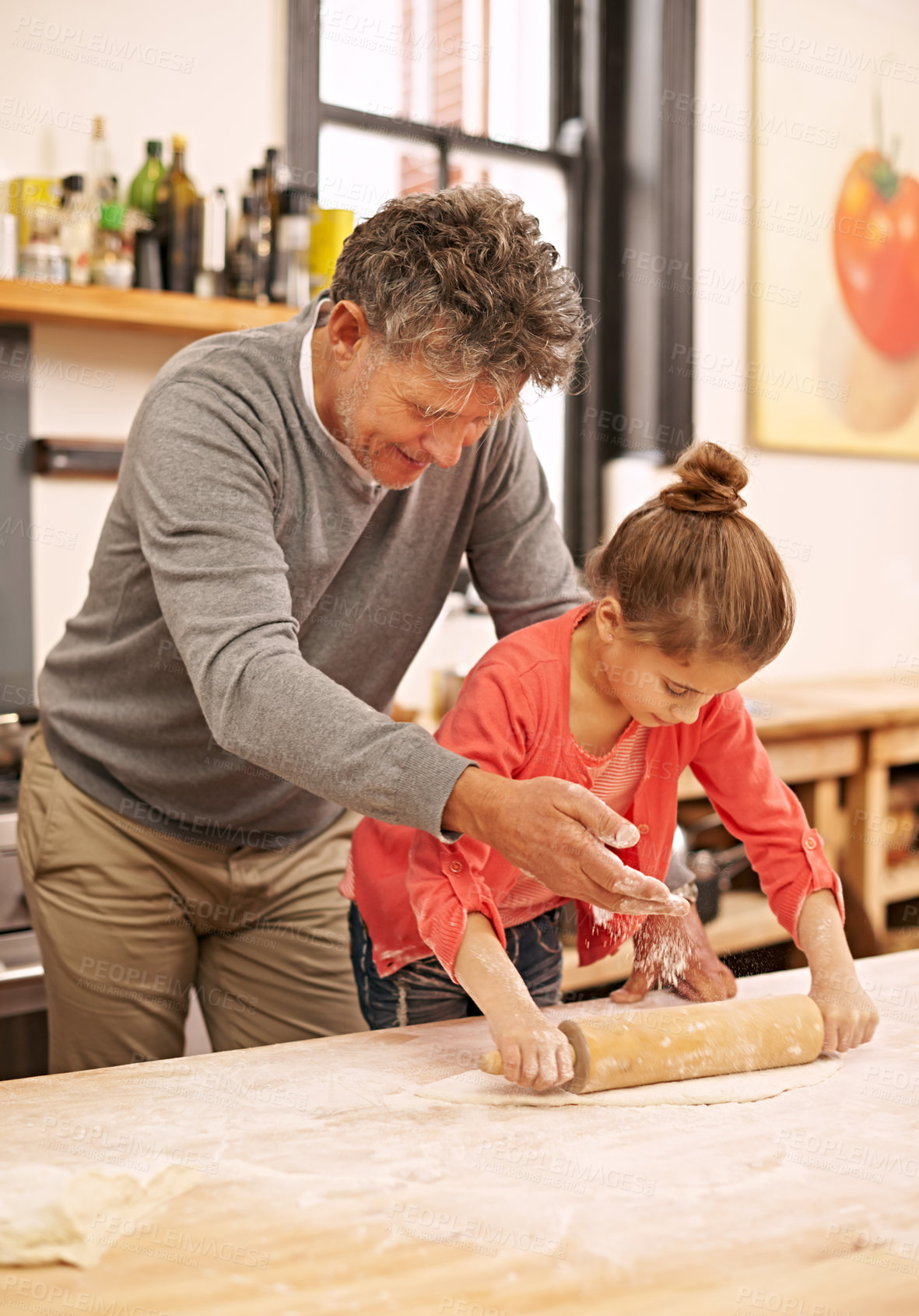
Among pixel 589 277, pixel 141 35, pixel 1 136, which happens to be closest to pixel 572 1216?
pixel 1 136

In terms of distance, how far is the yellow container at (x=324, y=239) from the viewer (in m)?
2.43

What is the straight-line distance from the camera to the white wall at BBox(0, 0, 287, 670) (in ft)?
7.52

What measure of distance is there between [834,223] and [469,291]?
9.55ft

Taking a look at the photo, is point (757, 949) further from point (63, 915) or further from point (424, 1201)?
point (424, 1201)

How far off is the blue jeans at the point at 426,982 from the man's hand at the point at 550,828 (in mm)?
322

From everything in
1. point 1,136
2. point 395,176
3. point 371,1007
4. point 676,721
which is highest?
point 395,176

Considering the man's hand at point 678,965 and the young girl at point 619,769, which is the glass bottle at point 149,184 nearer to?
the young girl at point 619,769

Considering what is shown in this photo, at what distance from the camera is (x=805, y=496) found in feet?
12.1

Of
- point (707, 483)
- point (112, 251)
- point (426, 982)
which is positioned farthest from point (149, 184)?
point (426, 982)

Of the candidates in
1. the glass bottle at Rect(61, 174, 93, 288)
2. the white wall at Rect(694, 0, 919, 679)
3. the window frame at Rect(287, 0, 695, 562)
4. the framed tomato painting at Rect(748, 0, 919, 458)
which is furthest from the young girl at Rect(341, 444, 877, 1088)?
the framed tomato painting at Rect(748, 0, 919, 458)

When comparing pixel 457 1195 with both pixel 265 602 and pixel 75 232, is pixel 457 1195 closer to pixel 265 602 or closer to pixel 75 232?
pixel 265 602

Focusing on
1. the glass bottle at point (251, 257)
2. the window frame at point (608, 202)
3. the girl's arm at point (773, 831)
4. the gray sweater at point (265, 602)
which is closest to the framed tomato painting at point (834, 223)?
the window frame at point (608, 202)

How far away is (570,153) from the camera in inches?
135

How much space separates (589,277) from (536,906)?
255cm
